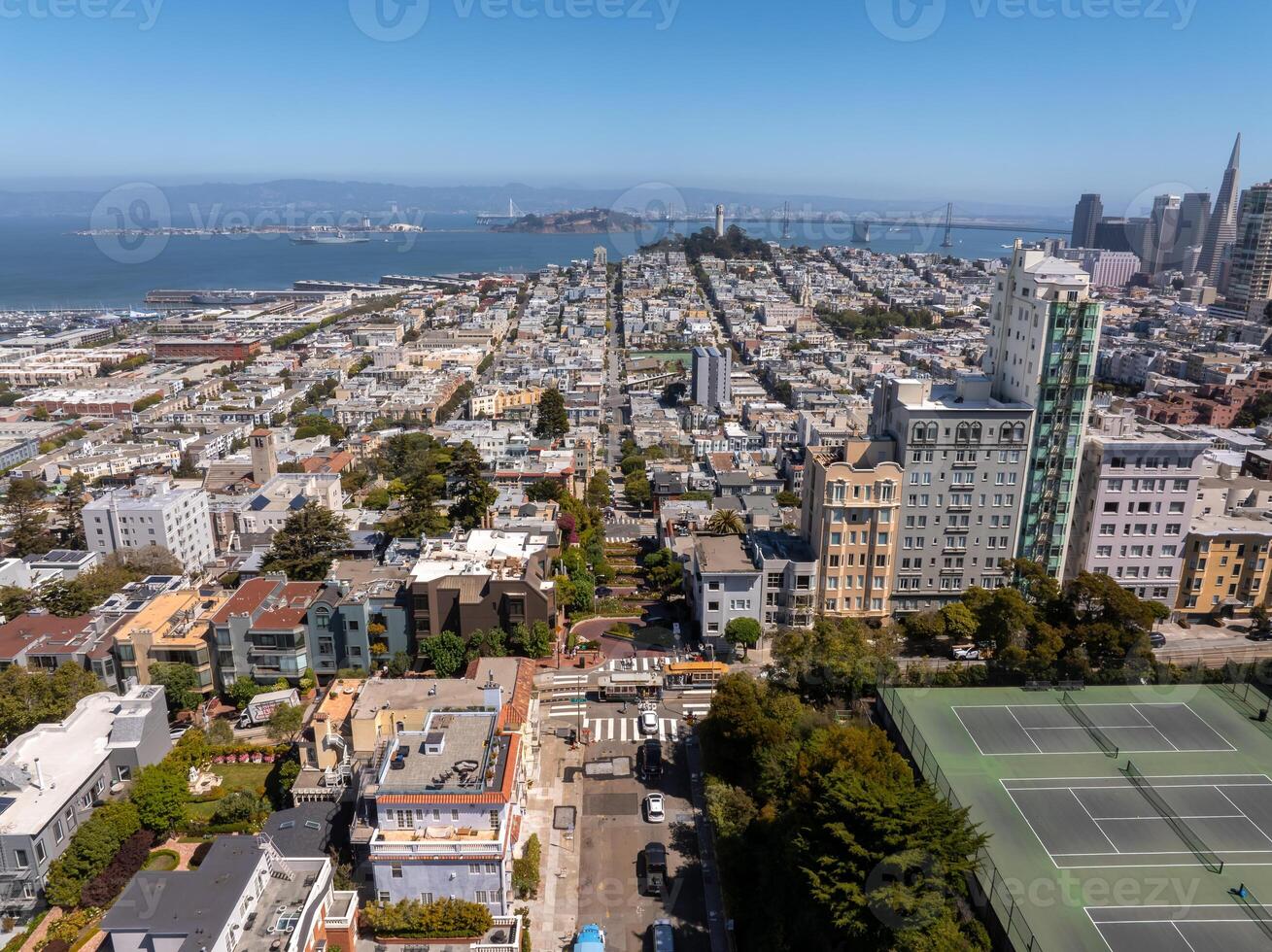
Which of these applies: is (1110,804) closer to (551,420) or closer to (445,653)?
(445,653)

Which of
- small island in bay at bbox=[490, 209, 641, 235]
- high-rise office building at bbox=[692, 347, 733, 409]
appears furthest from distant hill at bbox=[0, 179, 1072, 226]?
high-rise office building at bbox=[692, 347, 733, 409]

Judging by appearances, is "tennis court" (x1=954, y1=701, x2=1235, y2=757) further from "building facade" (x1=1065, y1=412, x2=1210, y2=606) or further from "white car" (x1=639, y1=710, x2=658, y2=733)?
Result: "building facade" (x1=1065, y1=412, x2=1210, y2=606)

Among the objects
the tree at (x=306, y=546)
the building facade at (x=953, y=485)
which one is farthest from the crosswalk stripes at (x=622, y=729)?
the tree at (x=306, y=546)

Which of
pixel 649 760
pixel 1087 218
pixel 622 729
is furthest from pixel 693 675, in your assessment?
pixel 1087 218

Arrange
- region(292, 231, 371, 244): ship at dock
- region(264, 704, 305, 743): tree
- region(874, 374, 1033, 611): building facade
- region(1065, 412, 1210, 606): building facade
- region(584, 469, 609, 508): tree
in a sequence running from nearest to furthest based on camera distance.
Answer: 1. region(264, 704, 305, 743): tree
2. region(874, 374, 1033, 611): building facade
3. region(1065, 412, 1210, 606): building facade
4. region(584, 469, 609, 508): tree
5. region(292, 231, 371, 244): ship at dock

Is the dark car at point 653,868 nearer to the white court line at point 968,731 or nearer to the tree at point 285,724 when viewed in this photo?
the white court line at point 968,731

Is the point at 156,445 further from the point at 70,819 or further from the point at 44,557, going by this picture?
the point at 70,819
